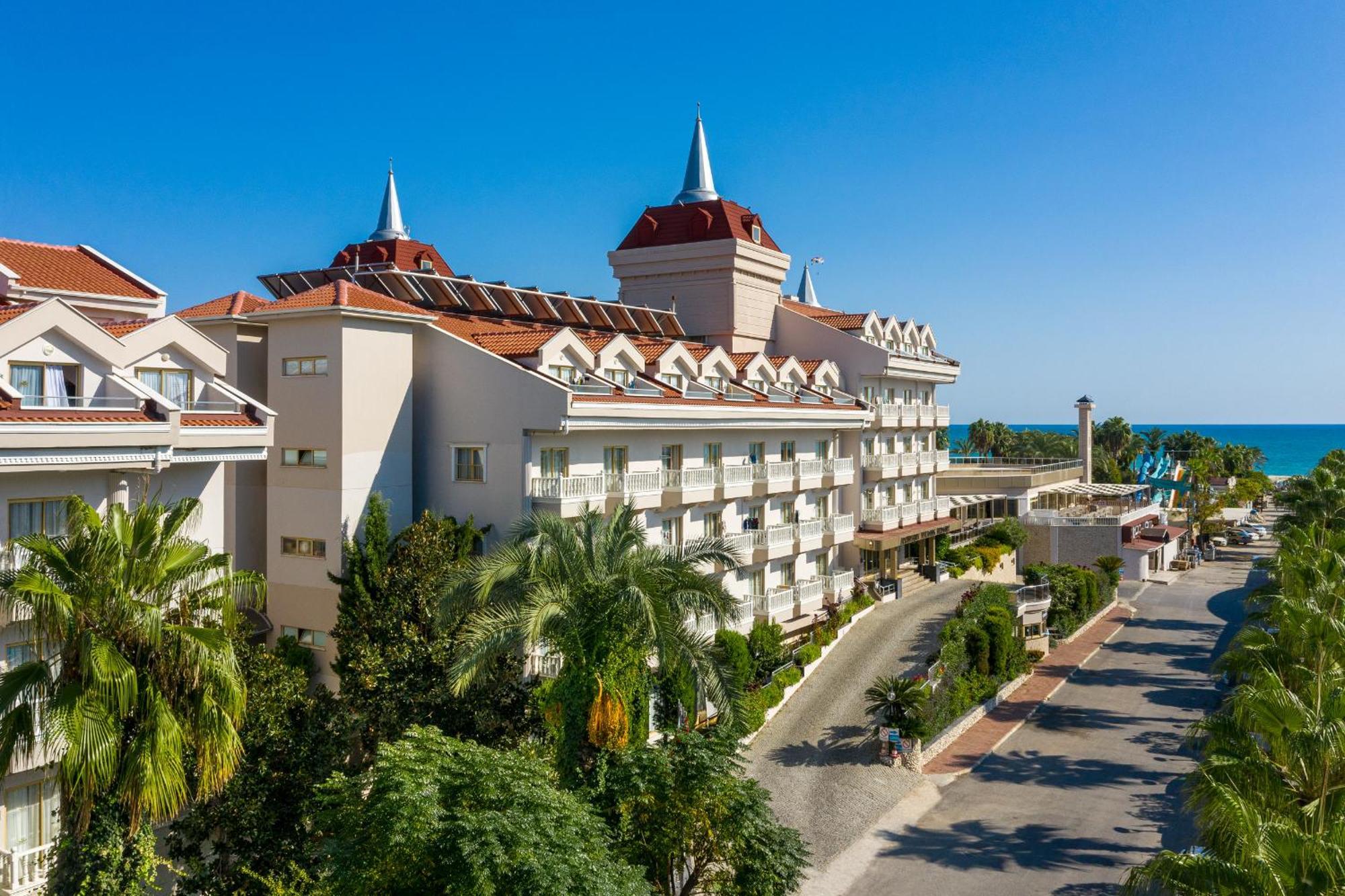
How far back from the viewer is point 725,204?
49.9m

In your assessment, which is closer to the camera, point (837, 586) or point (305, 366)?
point (305, 366)

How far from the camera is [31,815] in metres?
20.3

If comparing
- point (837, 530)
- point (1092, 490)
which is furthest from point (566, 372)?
point (1092, 490)

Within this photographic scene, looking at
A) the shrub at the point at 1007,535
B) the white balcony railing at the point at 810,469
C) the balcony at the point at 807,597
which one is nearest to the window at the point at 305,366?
the balcony at the point at 807,597

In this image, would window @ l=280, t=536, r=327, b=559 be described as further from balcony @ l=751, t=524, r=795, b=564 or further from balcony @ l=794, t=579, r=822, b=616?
balcony @ l=794, t=579, r=822, b=616

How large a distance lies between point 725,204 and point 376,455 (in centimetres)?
2590

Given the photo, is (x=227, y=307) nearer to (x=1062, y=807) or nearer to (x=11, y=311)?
(x=11, y=311)

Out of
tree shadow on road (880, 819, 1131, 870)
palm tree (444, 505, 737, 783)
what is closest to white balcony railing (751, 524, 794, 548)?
tree shadow on road (880, 819, 1131, 870)

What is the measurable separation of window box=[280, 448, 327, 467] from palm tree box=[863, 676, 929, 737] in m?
18.6

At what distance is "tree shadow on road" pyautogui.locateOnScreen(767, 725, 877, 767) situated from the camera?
30.8 metres

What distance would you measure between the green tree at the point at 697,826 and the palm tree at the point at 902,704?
13.5 metres

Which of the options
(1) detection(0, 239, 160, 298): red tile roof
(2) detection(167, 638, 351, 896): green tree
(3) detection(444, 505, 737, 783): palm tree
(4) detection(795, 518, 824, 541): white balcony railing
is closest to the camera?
(2) detection(167, 638, 351, 896): green tree

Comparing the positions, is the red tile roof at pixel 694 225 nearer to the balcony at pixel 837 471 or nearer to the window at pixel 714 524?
the balcony at pixel 837 471

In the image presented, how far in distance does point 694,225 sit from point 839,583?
18.9m
